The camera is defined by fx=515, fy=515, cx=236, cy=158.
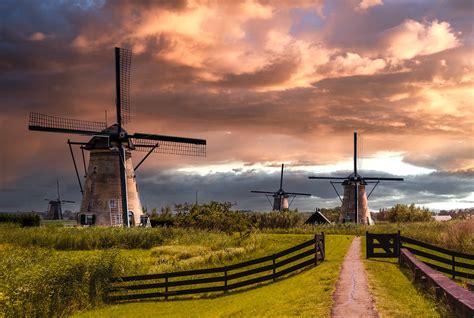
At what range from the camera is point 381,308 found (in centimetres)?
1525

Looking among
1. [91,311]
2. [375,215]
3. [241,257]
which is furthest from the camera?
[375,215]

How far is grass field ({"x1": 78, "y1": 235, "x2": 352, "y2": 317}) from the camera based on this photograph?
1661 cm

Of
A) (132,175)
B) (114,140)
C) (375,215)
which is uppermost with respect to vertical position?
(114,140)

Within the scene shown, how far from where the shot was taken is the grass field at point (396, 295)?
14904 millimetres

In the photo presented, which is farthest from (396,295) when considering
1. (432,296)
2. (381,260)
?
(381,260)

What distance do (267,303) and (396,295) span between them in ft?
15.2

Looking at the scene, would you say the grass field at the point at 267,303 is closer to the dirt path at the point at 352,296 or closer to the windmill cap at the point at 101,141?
the dirt path at the point at 352,296

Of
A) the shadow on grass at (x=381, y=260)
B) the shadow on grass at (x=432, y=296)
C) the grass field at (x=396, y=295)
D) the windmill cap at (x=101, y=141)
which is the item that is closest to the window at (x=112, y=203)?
the windmill cap at (x=101, y=141)

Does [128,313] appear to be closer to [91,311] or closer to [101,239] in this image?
[91,311]

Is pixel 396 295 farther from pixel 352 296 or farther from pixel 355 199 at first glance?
pixel 355 199

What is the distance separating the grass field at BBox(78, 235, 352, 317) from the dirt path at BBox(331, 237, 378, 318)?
295mm

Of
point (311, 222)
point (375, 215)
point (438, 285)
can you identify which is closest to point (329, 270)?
point (438, 285)

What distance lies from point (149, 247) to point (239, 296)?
24.9 metres

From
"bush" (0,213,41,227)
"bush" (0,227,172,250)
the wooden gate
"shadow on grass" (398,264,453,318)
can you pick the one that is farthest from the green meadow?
"bush" (0,213,41,227)
